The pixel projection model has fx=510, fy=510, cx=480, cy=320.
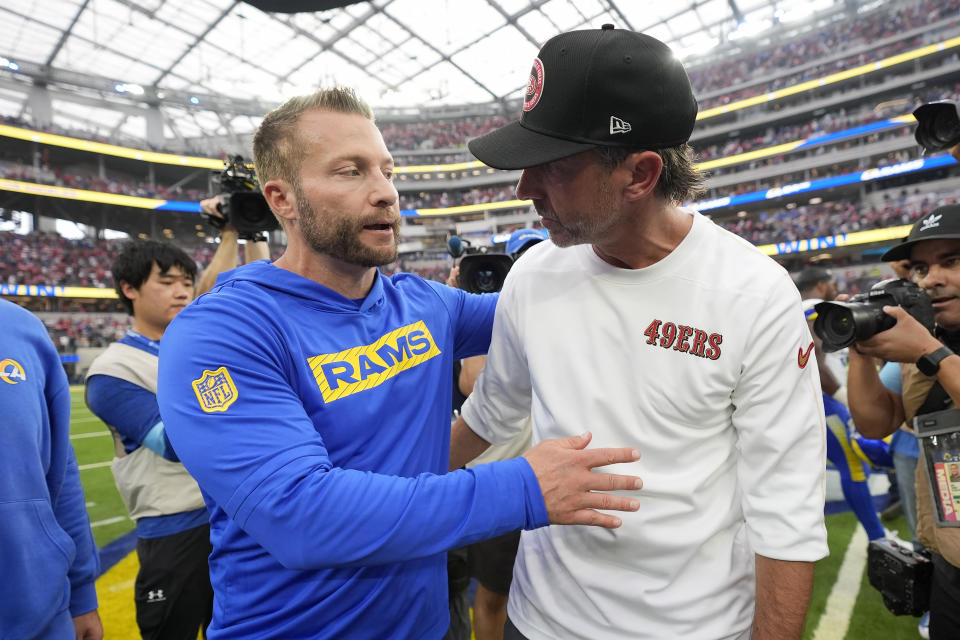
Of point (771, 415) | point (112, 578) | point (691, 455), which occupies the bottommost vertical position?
point (112, 578)

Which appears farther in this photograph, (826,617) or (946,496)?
(826,617)

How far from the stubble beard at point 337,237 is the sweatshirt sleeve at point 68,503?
112 centimetres

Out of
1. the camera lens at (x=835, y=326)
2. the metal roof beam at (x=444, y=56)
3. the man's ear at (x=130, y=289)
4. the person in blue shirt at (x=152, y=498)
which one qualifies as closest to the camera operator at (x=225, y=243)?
the man's ear at (x=130, y=289)

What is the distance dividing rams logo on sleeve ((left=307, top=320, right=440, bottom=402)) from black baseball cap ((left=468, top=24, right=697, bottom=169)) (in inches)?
22.6

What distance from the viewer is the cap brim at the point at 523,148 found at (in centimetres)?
126

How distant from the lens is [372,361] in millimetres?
1420

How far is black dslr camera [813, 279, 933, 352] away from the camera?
5.66 feet

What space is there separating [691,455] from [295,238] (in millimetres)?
1299

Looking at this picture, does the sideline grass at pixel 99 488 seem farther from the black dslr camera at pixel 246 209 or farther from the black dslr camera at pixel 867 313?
the black dslr camera at pixel 867 313

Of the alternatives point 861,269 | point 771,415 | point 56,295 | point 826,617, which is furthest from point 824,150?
point 56,295

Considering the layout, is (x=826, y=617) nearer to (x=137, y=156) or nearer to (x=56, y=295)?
(x=56, y=295)

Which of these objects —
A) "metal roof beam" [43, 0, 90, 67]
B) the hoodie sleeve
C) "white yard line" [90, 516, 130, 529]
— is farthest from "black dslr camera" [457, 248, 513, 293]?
"metal roof beam" [43, 0, 90, 67]

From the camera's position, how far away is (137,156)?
30.7 m

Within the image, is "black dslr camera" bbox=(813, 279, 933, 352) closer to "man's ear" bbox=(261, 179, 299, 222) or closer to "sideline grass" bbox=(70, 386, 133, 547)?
"man's ear" bbox=(261, 179, 299, 222)
